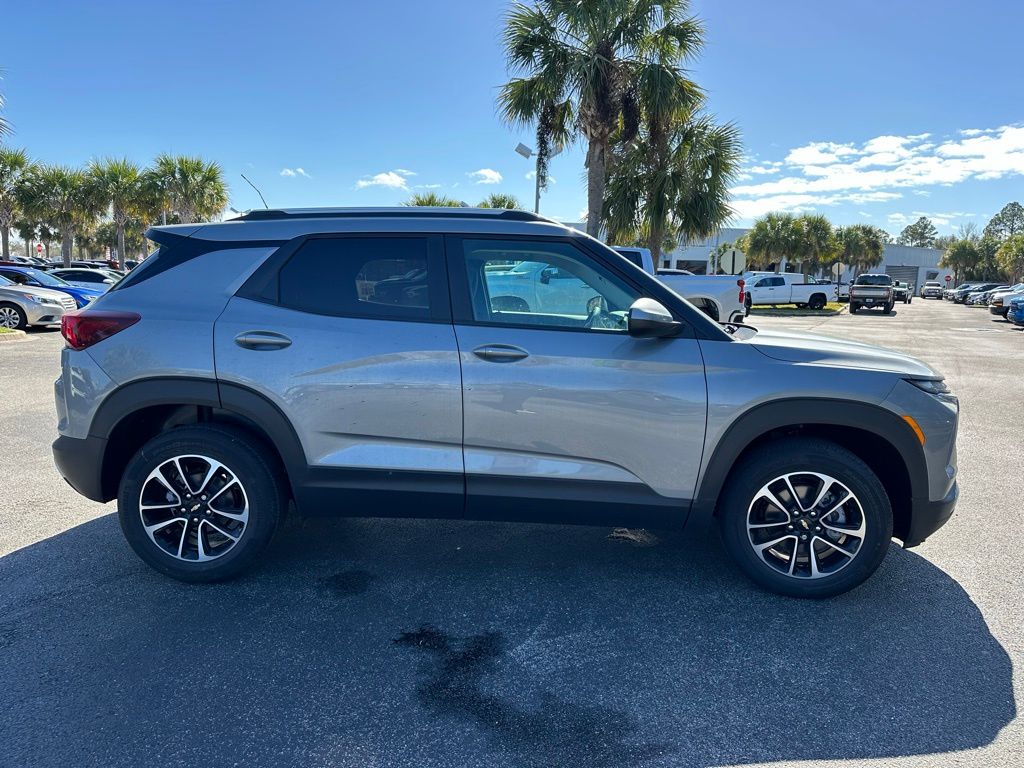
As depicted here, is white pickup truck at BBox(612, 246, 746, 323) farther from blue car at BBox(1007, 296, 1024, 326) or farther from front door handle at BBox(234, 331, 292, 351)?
blue car at BBox(1007, 296, 1024, 326)

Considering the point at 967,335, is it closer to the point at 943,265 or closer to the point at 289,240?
the point at 289,240

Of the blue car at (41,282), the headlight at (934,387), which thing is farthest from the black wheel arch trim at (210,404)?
the blue car at (41,282)

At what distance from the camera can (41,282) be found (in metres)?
17.1

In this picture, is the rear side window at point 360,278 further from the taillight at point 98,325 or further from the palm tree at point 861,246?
the palm tree at point 861,246

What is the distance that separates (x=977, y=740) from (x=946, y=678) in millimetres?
392

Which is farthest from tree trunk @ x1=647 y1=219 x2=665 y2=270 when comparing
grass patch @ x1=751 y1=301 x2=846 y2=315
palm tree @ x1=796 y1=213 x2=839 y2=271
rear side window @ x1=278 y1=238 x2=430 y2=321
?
palm tree @ x1=796 y1=213 x2=839 y2=271

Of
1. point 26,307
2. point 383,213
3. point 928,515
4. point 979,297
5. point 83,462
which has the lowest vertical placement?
point 928,515

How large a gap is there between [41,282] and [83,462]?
17.2 meters

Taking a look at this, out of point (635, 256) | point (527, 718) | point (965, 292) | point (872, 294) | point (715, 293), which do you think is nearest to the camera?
point (527, 718)

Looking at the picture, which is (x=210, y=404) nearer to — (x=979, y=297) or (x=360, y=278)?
(x=360, y=278)

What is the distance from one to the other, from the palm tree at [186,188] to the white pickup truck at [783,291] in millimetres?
27087

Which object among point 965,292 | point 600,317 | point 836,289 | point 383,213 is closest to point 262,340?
point 383,213

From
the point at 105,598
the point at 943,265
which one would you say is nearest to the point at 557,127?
the point at 105,598

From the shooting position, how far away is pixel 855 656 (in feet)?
9.40
